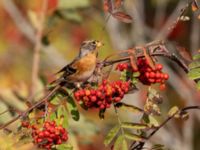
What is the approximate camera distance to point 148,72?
6.77 ft

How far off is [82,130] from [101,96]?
186 centimetres

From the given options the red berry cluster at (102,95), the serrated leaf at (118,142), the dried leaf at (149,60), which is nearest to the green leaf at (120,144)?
the serrated leaf at (118,142)

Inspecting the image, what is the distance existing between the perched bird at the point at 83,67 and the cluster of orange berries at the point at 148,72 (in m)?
0.10

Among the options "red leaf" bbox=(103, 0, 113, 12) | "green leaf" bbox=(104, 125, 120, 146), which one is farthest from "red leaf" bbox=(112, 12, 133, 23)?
"green leaf" bbox=(104, 125, 120, 146)

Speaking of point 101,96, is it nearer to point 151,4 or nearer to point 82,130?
point 82,130

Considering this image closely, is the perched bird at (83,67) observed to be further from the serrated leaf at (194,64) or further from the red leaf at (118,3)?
the serrated leaf at (194,64)

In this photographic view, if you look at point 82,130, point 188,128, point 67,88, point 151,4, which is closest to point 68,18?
point 82,130

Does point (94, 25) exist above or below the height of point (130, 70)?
above

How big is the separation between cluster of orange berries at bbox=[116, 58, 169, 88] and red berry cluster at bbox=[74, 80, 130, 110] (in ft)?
0.28

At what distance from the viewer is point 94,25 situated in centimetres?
866

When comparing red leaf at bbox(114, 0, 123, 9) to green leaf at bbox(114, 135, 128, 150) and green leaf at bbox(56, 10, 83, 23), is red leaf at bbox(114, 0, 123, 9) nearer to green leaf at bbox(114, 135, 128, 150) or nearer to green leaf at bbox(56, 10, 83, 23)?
green leaf at bbox(114, 135, 128, 150)

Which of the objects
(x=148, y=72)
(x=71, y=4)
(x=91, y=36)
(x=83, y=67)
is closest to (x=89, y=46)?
(x=83, y=67)

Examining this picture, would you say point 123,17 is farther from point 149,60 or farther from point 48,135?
point 48,135

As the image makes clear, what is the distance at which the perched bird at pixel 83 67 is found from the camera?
2.07 m
